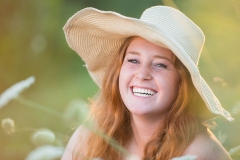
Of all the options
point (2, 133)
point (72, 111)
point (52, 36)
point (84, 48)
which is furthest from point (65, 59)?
point (72, 111)

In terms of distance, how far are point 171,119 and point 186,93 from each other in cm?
14

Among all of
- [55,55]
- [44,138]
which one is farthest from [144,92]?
[55,55]

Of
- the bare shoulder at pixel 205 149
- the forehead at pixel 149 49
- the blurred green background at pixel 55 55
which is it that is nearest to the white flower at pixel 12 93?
the forehead at pixel 149 49

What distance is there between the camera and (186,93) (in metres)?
2.32

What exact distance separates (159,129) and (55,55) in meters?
2.84

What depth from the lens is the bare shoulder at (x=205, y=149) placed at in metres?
2.30

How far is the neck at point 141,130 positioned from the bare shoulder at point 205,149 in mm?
172

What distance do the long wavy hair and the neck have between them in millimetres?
28

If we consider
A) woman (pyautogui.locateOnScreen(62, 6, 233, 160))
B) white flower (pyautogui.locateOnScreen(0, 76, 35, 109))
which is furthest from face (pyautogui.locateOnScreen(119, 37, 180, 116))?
white flower (pyautogui.locateOnScreen(0, 76, 35, 109))

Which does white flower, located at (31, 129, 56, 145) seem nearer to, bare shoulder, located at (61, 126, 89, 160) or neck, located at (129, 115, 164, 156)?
neck, located at (129, 115, 164, 156)

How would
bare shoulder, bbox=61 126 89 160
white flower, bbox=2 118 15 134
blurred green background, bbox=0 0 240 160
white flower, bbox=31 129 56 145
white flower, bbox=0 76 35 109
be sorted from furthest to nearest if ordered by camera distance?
blurred green background, bbox=0 0 240 160
bare shoulder, bbox=61 126 89 160
white flower, bbox=2 118 15 134
white flower, bbox=31 129 56 145
white flower, bbox=0 76 35 109

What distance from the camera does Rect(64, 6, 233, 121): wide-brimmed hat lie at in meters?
2.17

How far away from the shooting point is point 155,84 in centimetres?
229

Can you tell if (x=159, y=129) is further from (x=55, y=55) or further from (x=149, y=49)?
(x=55, y=55)
